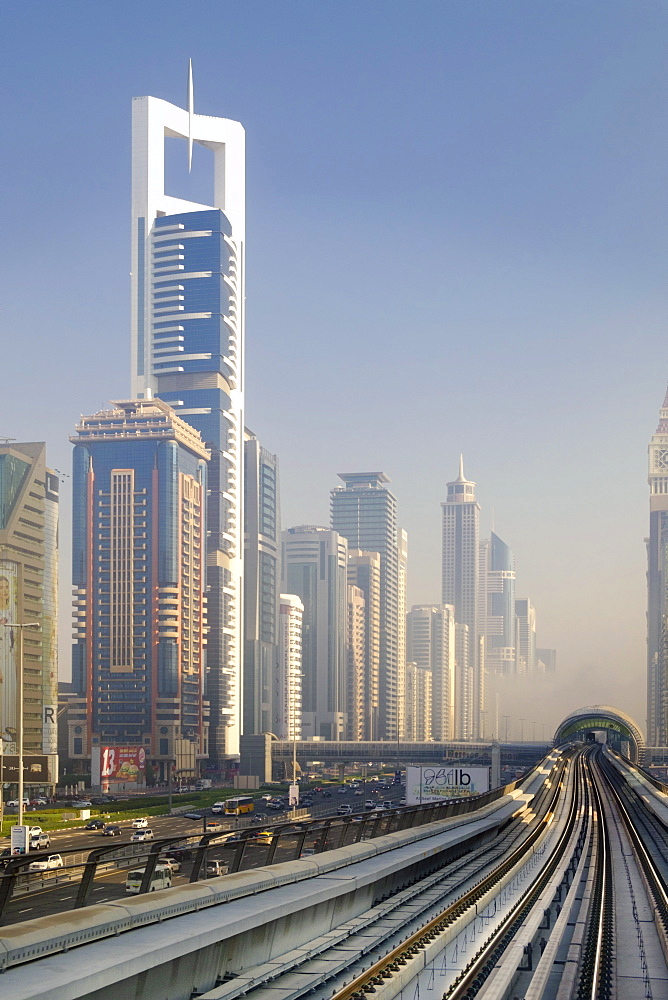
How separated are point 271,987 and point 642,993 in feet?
23.6

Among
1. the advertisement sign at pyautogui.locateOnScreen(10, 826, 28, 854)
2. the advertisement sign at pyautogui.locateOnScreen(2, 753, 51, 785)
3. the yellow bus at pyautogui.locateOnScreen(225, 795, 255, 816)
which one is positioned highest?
the advertisement sign at pyautogui.locateOnScreen(10, 826, 28, 854)

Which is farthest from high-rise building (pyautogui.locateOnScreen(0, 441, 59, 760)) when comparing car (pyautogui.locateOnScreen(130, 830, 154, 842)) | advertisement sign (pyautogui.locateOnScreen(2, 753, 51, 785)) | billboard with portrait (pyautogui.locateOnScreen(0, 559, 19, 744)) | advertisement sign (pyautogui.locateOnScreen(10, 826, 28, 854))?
advertisement sign (pyautogui.locateOnScreen(10, 826, 28, 854))

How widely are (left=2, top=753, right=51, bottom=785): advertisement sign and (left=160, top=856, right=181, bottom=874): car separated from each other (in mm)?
148462

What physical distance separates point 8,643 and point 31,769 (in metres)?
19.4

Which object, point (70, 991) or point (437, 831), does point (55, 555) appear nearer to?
point (437, 831)

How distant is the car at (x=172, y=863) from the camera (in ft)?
59.8

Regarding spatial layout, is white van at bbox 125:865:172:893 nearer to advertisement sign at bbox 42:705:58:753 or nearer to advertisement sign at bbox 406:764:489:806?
advertisement sign at bbox 406:764:489:806

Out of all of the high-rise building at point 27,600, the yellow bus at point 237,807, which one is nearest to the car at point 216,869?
the yellow bus at point 237,807

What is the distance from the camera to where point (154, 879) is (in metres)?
17.9

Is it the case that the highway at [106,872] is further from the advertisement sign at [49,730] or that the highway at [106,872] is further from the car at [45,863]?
the advertisement sign at [49,730]

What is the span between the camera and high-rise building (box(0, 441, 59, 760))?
570ft

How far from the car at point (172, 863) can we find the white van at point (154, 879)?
44 millimetres

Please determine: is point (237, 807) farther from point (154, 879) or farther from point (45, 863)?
point (45, 863)

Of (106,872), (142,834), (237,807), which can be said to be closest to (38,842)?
(142,834)
